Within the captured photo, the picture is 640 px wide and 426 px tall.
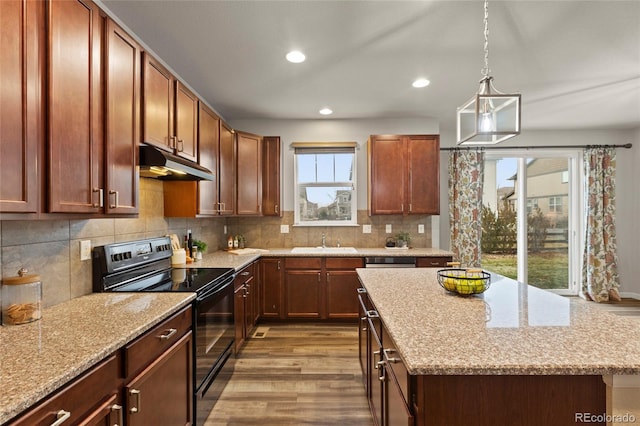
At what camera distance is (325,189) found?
14.9ft

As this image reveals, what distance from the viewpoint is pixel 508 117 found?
5.41ft

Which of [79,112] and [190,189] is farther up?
[79,112]

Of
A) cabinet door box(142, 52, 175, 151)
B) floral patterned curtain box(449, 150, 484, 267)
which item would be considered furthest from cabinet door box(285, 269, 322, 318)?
floral patterned curtain box(449, 150, 484, 267)

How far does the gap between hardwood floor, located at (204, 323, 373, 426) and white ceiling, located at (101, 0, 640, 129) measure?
263 centimetres

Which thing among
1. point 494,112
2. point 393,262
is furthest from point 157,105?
point 393,262

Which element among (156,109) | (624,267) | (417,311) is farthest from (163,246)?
(624,267)

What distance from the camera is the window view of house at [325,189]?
448 centimetres

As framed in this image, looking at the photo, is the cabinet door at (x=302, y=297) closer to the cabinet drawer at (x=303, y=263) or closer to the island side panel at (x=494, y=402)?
the cabinet drawer at (x=303, y=263)

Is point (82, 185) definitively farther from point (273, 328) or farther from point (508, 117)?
point (273, 328)

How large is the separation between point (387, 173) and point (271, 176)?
151 centimetres

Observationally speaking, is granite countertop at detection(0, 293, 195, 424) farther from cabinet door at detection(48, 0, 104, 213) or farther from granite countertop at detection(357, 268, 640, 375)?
granite countertop at detection(357, 268, 640, 375)

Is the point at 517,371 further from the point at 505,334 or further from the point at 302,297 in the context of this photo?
the point at 302,297

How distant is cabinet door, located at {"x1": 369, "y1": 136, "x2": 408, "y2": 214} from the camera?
13.4 ft

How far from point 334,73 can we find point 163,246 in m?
2.14
